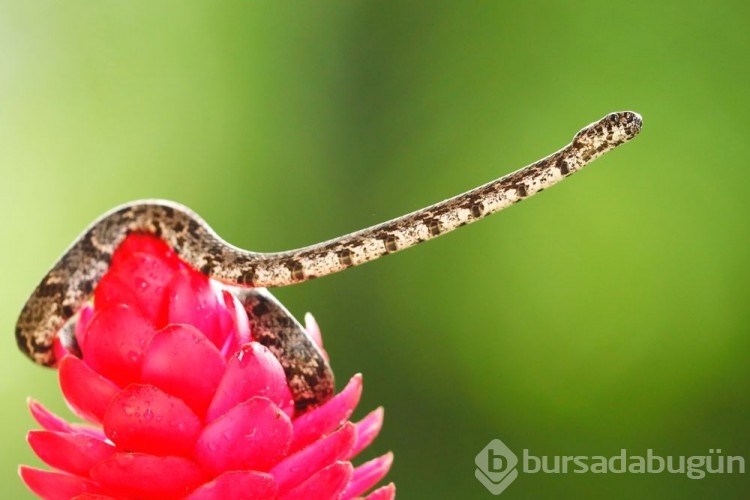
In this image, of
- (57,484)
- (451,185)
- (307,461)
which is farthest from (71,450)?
(451,185)

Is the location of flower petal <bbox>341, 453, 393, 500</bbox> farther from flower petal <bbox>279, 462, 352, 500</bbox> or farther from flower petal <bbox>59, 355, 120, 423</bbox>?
flower petal <bbox>59, 355, 120, 423</bbox>

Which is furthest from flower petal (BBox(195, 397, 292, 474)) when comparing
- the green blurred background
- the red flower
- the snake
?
the green blurred background

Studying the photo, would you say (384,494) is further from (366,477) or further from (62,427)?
(62,427)

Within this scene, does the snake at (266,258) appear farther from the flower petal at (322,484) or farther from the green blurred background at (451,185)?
the green blurred background at (451,185)

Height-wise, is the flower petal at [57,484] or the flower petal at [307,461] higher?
the flower petal at [307,461]

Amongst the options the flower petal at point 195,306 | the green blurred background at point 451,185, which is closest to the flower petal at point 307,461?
the flower petal at point 195,306

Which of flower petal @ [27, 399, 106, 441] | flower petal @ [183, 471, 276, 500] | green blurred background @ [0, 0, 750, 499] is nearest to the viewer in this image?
flower petal @ [183, 471, 276, 500]

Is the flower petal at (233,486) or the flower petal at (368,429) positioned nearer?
the flower petal at (233,486)
